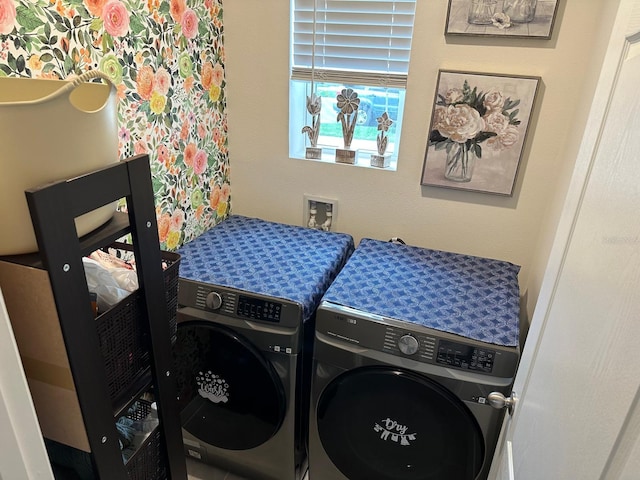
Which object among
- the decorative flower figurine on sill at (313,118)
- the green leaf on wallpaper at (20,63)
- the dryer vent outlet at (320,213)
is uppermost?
the green leaf on wallpaper at (20,63)

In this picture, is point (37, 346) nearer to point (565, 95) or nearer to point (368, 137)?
point (368, 137)

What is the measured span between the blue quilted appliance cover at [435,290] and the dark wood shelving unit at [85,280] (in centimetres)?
66

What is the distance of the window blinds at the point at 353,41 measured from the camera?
5.87 ft

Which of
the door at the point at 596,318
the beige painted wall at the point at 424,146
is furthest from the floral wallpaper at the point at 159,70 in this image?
Result: the door at the point at 596,318

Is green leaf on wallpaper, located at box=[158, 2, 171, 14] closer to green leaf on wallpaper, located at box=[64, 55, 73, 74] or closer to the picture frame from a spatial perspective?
green leaf on wallpaper, located at box=[64, 55, 73, 74]

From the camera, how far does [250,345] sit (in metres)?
1.58

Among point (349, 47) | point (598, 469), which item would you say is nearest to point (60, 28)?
point (349, 47)

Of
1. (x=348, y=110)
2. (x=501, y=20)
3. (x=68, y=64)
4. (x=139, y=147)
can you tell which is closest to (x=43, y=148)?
(x=68, y=64)

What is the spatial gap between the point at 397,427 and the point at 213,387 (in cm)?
70

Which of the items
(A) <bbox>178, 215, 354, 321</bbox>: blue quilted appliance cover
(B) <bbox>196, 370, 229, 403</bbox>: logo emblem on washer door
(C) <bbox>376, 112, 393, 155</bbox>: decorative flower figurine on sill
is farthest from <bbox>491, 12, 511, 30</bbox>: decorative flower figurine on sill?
(B) <bbox>196, 370, 229, 403</bbox>: logo emblem on washer door

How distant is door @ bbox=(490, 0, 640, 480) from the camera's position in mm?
508

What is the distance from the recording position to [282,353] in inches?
61.2

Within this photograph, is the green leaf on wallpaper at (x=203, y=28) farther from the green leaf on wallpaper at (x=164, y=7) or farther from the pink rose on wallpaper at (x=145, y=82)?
the pink rose on wallpaper at (x=145, y=82)

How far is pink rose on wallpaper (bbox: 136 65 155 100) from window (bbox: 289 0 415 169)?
63 centimetres
